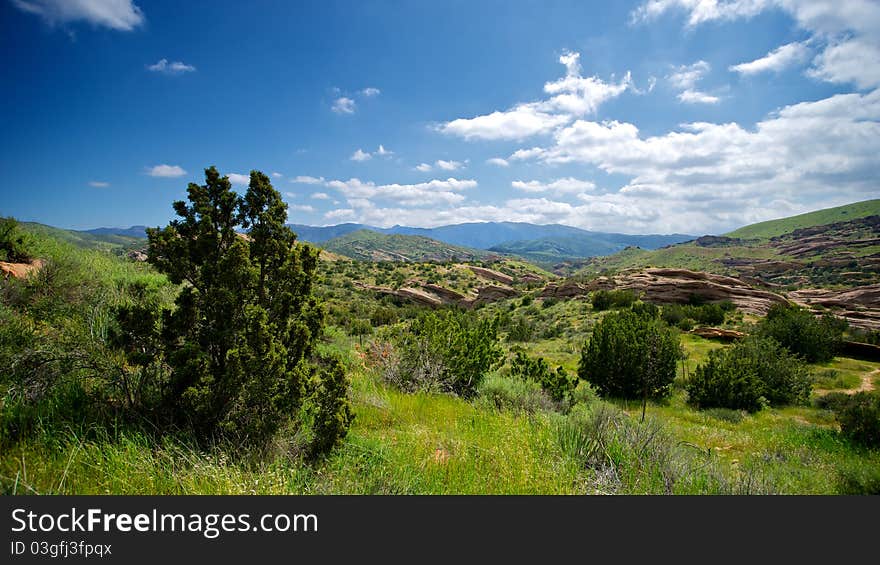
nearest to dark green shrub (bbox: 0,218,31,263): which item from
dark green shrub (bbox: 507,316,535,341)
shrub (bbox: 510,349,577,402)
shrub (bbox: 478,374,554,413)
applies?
shrub (bbox: 478,374,554,413)

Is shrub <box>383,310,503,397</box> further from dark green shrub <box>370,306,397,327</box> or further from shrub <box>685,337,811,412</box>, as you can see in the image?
dark green shrub <box>370,306,397,327</box>

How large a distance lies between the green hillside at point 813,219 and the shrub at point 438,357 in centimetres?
19609

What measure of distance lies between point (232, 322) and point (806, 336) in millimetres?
25562

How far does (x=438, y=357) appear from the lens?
26.7ft

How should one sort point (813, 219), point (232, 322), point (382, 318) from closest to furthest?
point (232, 322)
point (382, 318)
point (813, 219)

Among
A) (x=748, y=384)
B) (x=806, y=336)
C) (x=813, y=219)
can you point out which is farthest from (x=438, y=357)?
(x=813, y=219)

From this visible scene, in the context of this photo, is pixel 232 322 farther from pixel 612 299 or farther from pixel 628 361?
pixel 612 299

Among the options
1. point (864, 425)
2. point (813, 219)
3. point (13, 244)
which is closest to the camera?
point (13, 244)

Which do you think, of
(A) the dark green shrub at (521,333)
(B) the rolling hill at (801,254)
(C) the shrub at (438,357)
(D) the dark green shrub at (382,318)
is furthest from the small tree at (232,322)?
(B) the rolling hill at (801,254)

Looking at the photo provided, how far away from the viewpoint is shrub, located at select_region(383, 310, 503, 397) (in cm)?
766

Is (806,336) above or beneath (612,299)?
beneath
